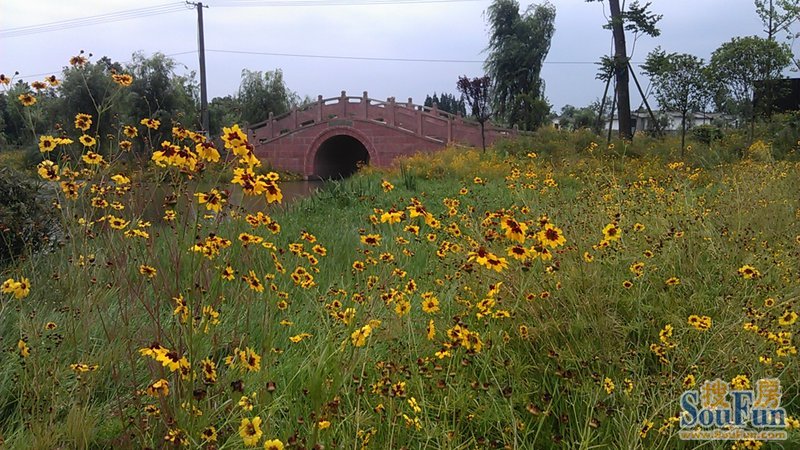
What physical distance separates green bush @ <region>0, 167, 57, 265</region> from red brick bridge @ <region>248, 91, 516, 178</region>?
19.0 metres

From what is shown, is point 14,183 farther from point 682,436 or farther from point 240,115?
point 240,115

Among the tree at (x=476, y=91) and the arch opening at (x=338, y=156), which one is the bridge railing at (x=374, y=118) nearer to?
the arch opening at (x=338, y=156)

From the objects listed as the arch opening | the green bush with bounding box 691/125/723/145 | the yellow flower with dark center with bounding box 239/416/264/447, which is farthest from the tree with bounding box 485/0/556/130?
the yellow flower with dark center with bounding box 239/416/264/447

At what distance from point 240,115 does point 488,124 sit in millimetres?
19564

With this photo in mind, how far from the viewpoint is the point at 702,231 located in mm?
3068

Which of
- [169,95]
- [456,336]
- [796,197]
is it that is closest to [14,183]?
[456,336]

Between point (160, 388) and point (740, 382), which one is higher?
point (160, 388)

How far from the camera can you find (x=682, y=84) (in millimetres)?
11648

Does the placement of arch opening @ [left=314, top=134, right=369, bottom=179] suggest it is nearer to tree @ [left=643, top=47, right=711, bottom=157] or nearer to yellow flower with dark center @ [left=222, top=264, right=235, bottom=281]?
tree @ [left=643, top=47, right=711, bottom=157]

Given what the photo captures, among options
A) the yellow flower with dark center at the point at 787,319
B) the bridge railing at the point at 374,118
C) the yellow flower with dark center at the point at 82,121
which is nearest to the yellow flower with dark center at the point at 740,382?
the yellow flower with dark center at the point at 787,319

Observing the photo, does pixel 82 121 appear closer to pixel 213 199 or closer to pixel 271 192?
pixel 213 199

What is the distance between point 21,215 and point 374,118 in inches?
868

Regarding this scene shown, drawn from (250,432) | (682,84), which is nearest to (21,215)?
(250,432)

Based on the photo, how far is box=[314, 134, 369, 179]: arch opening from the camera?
1072 inches
